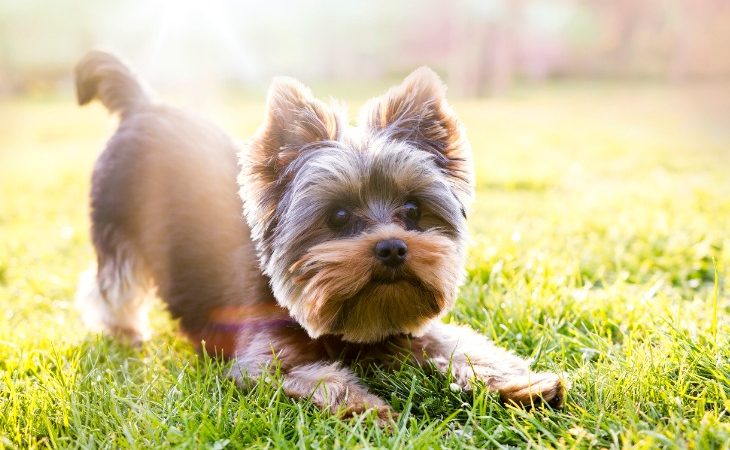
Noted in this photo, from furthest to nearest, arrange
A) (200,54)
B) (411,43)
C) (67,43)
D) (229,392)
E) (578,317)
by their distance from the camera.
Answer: (411,43)
(67,43)
(200,54)
(578,317)
(229,392)

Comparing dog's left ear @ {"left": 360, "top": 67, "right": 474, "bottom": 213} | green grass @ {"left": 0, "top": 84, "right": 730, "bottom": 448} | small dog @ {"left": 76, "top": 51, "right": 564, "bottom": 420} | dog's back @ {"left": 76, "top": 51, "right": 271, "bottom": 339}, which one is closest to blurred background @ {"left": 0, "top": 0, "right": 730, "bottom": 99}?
green grass @ {"left": 0, "top": 84, "right": 730, "bottom": 448}

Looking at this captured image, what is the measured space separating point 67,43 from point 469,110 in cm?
2213

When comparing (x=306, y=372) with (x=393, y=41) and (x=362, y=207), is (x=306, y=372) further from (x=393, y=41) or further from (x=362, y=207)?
(x=393, y=41)

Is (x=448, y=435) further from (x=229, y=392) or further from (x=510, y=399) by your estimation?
(x=229, y=392)

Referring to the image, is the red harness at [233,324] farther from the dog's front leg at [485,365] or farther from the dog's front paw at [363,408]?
the dog's front leg at [485,365]

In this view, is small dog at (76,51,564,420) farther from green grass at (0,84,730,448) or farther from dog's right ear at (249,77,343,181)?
green grass at (0,84,730,448)

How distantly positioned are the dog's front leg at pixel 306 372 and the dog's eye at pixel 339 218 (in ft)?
1.97

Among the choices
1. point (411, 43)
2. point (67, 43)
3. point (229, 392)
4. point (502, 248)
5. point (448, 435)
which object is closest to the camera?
point (448, 435)

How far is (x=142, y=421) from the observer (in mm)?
2973

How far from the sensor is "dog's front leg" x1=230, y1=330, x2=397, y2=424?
301 centimetres

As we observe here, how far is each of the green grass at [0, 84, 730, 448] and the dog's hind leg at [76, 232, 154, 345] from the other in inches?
7.5

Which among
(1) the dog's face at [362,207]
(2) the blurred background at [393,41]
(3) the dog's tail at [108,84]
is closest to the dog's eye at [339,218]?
(1) the dog's face at [362,207]

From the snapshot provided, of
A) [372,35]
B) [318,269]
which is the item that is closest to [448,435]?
[318,269]

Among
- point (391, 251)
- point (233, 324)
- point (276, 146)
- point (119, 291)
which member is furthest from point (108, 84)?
point (391, 251)
